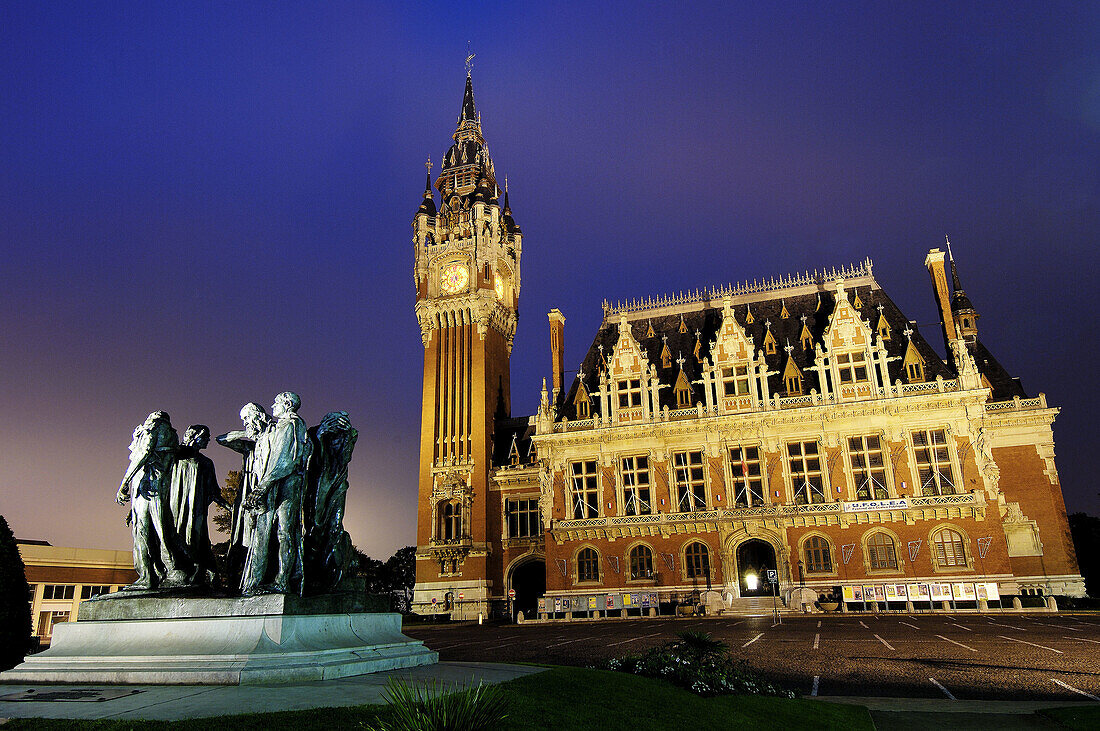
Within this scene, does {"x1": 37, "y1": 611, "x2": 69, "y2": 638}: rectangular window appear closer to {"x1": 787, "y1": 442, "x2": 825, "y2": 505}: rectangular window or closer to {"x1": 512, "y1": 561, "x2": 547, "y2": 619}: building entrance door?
{"x1": 512, "y1": 561, "x2": 547, "y2": 619}: building entrance door

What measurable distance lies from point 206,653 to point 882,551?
3973 cm

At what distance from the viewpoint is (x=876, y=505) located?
3991 centimetres

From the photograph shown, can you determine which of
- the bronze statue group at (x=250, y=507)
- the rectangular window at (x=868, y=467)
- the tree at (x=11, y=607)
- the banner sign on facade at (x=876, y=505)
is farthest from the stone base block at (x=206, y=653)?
the rectangular window at (x=868, y=467)

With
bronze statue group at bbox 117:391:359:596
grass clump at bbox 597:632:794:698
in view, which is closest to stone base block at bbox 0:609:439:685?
bronze statue group at bbox 117:391:359:596

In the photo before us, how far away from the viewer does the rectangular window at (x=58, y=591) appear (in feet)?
115

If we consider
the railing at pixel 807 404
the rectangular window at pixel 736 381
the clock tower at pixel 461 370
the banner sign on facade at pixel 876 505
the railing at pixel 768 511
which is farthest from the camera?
the clock tower at pixel 461 370

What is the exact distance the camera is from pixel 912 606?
1499 inches

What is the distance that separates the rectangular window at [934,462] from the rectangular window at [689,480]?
1247 cm

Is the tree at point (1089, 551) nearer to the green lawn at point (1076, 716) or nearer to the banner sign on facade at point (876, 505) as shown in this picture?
the banner sign on facade at point (876, 505)

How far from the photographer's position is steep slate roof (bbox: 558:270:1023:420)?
45.0 metres

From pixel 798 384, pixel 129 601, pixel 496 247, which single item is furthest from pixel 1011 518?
pixel 129 601

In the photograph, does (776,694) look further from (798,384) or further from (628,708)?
(798,384)

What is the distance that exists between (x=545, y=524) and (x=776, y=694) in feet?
121

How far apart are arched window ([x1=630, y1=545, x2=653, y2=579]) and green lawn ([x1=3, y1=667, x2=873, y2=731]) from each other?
34.5m
